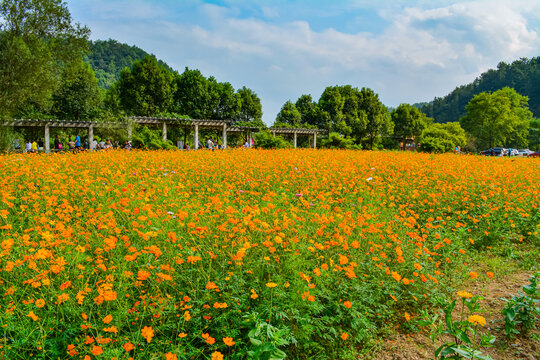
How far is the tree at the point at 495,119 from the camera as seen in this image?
149 feet

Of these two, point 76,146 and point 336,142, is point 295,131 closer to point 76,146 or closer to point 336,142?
point 336,142

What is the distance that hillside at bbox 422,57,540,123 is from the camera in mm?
80062

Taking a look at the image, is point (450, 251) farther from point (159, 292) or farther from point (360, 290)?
point (159, 292)

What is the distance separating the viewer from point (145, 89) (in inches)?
1487

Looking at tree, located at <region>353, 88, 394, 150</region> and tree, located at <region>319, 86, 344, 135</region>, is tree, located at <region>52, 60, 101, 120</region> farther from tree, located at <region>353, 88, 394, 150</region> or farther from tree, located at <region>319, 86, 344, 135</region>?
tree, located at <region>353, 88, 394, 150</region>

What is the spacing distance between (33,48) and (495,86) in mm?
101597

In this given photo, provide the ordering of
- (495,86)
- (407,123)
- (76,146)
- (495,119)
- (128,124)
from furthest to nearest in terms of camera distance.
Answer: (495,86), (407,123), (495,119), (128,124), (76,146)

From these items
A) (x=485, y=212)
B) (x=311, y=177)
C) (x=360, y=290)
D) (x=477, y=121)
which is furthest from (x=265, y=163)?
(x=477, y=121)

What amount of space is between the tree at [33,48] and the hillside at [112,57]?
50.9m

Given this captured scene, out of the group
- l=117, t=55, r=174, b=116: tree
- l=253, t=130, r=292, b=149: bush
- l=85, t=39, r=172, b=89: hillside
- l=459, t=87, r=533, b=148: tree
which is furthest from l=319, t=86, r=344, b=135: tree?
l=85, t=39, r=172, b=89: hillside

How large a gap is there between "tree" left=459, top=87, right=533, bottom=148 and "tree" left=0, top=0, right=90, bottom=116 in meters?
50.2

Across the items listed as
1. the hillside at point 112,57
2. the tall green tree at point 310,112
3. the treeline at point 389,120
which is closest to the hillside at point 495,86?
the treeline at point 389,120

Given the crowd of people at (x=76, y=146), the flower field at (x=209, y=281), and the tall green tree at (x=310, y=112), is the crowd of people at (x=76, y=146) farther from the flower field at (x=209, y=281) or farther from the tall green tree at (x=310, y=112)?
the tall green tree at (x=310, y=112)

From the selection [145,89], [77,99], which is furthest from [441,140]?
[77,99]
